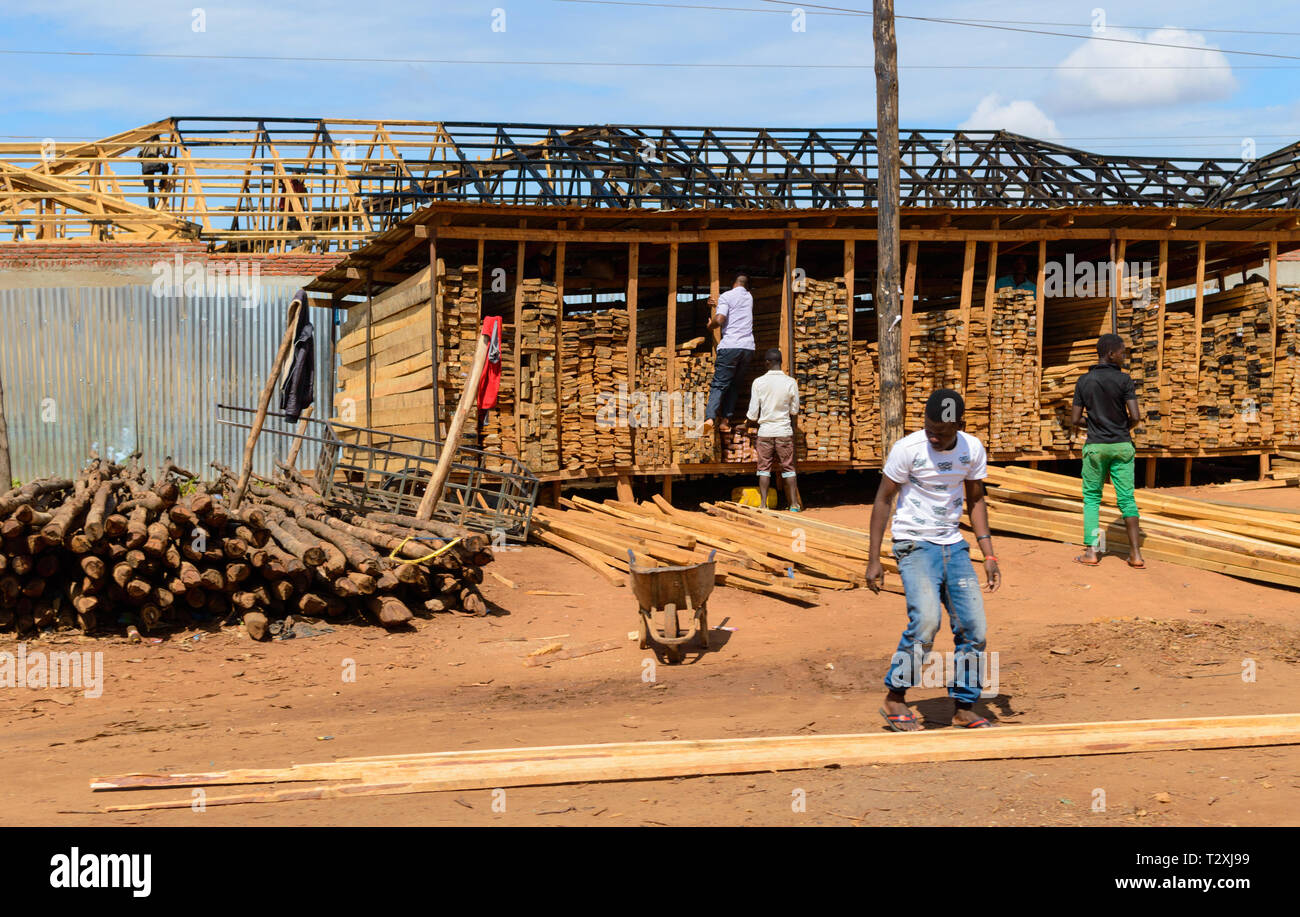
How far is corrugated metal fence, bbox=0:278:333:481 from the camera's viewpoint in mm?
20094

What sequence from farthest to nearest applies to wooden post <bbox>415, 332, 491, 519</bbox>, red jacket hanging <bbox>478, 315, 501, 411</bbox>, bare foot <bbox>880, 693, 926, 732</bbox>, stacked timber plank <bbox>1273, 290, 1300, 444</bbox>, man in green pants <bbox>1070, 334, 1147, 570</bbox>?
stacked timber plank <bbox>1273, 290, 1300, 444</bbox>, red jacket hanging <bbox>478, 315, 501, 411</bbox>, wooden post <bbox>415, 332, 491, 519</bbox>, man in green pants <bbox>1070, 334, 1147, 570</bbox>, bare foot <bbox>880, 693, 926, 732</bbox>

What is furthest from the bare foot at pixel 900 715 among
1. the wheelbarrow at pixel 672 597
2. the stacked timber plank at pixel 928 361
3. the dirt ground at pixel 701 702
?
the stacked timber plank at pixel 928 361

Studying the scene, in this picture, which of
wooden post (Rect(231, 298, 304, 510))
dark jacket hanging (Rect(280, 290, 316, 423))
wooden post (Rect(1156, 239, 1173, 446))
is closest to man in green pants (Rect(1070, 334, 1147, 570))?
wooden post (Rect(1156, 239, 1173, 446))

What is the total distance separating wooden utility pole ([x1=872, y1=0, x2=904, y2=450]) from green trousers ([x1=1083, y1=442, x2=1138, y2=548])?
2.62 metres

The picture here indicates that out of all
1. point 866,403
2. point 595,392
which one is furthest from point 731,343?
point 866,403

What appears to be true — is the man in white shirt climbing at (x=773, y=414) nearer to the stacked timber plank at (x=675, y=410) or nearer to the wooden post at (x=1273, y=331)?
the stacked timber plank at (x=675, y=410)

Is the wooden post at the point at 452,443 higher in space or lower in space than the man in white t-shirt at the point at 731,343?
lower

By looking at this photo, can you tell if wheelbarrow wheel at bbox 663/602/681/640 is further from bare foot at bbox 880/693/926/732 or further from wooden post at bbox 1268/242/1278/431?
wooden post at bbox 1268/242/1278/431

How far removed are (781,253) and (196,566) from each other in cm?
1031

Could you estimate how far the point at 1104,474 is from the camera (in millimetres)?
11945

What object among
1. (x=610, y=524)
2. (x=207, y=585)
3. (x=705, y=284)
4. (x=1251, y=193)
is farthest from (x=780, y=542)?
(x=1251, y=193)

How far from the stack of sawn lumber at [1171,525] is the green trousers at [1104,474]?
65cm

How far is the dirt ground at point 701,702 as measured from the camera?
550 centimetres

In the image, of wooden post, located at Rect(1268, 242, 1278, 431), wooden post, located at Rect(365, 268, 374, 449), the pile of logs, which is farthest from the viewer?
wooden post, located at Rect(365, 268, 374, 449)
